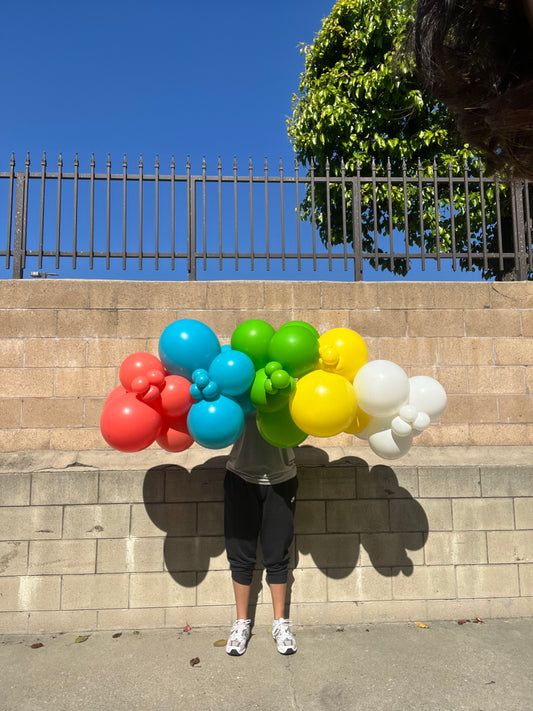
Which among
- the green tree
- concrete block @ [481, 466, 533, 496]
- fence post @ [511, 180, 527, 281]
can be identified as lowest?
concrete block @ [481, 466, 533, 496]

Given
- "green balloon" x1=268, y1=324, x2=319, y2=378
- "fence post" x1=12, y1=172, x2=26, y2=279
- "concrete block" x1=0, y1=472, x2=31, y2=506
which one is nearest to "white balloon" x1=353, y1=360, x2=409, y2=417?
"green balloon" x1=268, y1=324, x2=319, y2=378

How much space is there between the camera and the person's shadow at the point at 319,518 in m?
3.77

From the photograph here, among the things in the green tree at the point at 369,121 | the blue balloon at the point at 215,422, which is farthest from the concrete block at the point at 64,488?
the green tree at the point at 369,121

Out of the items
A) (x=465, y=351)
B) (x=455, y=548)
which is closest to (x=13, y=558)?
(x=455, y=548)

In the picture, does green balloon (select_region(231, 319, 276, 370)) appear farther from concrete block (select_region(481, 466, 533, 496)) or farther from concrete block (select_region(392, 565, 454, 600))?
concrete block (select_region(481, 466, 533, 496))

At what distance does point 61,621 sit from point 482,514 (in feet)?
10.5

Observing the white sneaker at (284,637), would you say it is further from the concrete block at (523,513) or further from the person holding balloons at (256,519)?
the concrete block at (523,513)

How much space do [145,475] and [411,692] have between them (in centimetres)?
219

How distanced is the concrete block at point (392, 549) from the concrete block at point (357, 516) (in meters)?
0.06

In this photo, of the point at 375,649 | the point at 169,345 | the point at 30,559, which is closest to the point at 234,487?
the point at 169,345

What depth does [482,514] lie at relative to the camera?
396cm

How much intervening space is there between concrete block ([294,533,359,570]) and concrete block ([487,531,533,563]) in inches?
41.1

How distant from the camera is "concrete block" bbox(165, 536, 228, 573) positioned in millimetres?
3742

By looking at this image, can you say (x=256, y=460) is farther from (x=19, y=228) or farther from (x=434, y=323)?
(x=19, y=228)
